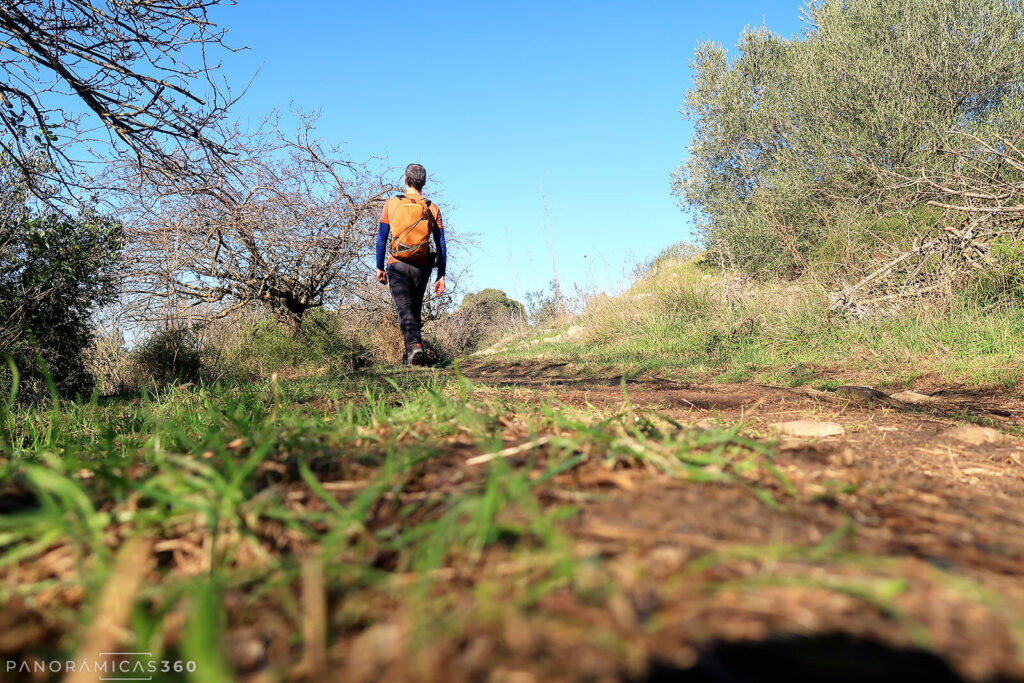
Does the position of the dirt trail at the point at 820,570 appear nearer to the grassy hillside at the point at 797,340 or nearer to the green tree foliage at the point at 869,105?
the grassy hillside at the point at 797,340

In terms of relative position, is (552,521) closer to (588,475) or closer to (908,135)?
(588,475)

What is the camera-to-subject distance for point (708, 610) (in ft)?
2.46

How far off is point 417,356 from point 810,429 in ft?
15.5

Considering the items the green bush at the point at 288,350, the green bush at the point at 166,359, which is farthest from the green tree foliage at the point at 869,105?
the green bush at the point at 166,359

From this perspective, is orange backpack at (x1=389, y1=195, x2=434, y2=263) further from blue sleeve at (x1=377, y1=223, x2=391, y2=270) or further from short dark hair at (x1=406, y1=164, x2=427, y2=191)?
short dark hair at (x1=406, y1=164, x2=427, y2=191)

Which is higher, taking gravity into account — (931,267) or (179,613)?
(931,267)

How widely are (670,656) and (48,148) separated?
21.9ft

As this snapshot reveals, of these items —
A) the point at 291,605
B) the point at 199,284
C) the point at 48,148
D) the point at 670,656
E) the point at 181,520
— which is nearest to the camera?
the point at 670,656

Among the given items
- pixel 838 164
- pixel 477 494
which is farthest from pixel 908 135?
pixel 477 494

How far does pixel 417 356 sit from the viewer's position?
22.2 ft

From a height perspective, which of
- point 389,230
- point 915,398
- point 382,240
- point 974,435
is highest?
point 389,230

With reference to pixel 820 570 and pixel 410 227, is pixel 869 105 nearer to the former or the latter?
pixel 410 227

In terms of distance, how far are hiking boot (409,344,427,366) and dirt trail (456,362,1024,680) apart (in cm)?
547

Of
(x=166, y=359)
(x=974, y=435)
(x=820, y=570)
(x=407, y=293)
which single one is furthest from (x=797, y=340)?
(x=166, y=359)
